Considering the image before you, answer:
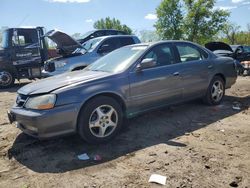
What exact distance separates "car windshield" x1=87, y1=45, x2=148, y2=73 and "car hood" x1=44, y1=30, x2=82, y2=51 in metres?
4.00

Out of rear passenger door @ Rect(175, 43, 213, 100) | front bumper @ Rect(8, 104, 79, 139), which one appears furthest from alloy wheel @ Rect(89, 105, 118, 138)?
rear passenger door @ Rect(175, 43, 213, 100)

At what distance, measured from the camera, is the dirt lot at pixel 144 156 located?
11.4 ft

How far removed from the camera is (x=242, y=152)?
4117 millimetres

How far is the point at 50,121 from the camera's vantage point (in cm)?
410

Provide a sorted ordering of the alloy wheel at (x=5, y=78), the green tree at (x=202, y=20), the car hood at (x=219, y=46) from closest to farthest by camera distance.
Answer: the alloy wheel at (x=5, y=78)
the car hood at (x=219, y=46)
the green tree at (x=202, y=20)

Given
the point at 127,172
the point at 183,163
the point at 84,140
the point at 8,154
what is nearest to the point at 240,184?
the point at 183,163

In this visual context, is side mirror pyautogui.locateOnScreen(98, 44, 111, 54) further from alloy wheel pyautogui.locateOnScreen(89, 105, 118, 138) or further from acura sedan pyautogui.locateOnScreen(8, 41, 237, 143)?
alloy wheel pyautogui.locateOnScreen(89, 105, 118, 138)

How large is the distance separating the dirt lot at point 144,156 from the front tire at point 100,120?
161mm

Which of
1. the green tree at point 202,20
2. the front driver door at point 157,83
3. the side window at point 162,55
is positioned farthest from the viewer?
the green tree at point 202,20

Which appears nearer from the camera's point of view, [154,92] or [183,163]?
[183,163]

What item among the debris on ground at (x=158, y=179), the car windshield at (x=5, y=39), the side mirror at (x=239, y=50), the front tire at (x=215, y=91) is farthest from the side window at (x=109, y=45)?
the side mirror at (x=239, y=50)

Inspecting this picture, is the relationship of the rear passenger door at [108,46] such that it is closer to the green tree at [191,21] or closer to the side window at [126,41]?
the side window at [126,41]

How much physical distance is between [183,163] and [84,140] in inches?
63.4

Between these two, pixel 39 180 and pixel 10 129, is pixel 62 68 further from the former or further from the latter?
pixel 39 180
